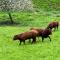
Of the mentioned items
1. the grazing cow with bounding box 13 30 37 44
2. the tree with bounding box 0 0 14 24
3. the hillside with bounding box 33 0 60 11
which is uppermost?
the grazing cow with bounding box 13 30 37 44

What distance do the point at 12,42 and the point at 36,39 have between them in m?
2.83

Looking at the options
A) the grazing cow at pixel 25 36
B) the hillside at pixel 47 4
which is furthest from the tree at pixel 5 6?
the grazing cow at pixel 25 36

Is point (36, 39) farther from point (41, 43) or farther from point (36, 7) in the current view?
point (36, 7)

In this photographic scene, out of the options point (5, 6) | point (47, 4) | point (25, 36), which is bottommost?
point (47, 4)

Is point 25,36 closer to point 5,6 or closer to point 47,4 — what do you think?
point 5,6

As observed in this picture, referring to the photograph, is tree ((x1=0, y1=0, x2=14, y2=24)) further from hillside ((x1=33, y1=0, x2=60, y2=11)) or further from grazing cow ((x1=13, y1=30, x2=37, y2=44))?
grazing cow ((x1=13, y1=30, x2=37, y2=44))

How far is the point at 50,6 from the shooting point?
85500 millimetres

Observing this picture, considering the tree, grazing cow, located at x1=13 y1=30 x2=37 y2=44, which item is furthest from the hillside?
grazing cow, located at x1=13 y1=30 x2=37 y2=44

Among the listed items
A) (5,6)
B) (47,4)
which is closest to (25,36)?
(5,6)

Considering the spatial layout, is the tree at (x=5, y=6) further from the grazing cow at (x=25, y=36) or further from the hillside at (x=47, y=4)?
the grazing cow at (x=25, y=36)

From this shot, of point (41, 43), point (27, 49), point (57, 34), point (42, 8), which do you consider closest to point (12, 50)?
point (27, 49)

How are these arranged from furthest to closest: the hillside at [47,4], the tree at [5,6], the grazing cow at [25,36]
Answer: the hillside at [47,4] → the tree at [5,6] → the grazing cow at [25,36]

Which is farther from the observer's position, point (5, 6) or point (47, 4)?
point (47, 4)

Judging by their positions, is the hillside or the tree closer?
the tree
